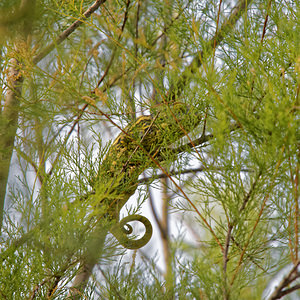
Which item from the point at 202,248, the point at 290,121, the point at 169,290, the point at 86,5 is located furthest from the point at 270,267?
the point at 86,5

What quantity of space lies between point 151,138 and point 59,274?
500 millimetres

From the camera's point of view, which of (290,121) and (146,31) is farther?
(146,31)

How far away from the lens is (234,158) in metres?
0.70

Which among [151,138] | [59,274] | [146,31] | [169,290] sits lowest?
[169,290]

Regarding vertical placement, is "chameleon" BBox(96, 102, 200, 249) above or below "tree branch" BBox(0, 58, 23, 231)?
below

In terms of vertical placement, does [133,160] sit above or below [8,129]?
below

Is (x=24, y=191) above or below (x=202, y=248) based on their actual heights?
above

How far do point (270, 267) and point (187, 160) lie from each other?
38 cm

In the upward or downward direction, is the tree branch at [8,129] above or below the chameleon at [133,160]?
above

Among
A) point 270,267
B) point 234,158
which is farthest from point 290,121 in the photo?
point 270,267

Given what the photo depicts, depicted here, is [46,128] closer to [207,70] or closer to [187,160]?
[187,160]

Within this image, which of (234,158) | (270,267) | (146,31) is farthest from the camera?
(146,31)

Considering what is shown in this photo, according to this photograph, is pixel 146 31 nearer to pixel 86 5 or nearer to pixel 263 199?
pixel 86 5

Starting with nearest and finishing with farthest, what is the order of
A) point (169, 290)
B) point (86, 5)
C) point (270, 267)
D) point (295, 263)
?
1. point (295, 263)
2. point (270, 267)
3. point (169, 290)
4. point (86, 5)
